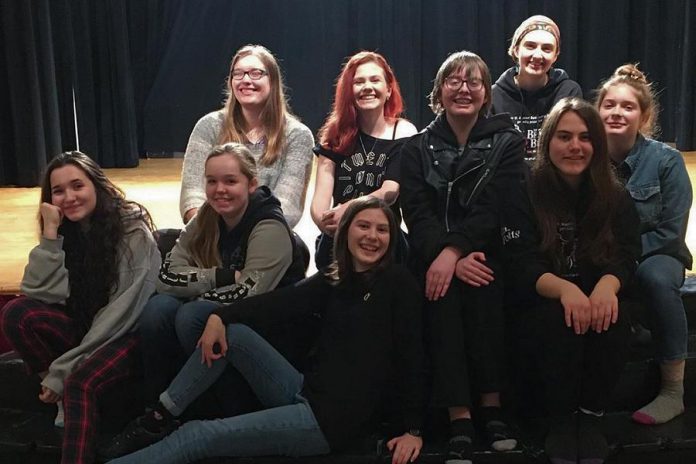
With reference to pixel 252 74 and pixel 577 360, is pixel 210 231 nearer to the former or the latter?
pixel 252 74

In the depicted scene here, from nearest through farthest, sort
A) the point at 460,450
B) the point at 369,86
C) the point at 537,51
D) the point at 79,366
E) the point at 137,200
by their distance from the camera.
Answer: the point at 460,450 < the point at 79,366 < the point at 369,86 < the point at 537,51 < the point at 137,200

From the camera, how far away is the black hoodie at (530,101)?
9.57 feet

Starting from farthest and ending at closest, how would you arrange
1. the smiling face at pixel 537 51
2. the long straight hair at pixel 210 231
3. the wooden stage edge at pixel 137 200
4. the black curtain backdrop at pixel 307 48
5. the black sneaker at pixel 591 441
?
1. the black curtain backdrop at pixel 307 48
2. the wooden stage edge at pixel 137 200
3. the smiling face at pixel 537 51
4. the long straight hair at pixel 210 231
5. the black sneaker at pixel 591 441

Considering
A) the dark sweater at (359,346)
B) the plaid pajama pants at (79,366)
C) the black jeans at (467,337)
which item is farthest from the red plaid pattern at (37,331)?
the black jeans at (467,337)

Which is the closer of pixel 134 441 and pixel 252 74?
pixel 134 441

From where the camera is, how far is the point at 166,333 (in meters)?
2.19

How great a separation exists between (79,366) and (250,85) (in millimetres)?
1068

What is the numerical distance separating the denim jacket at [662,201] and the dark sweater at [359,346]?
738 mm

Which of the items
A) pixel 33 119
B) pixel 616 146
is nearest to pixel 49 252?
pixel 616 146

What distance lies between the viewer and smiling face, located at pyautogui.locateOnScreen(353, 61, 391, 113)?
2611mm

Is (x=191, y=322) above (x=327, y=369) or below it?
above

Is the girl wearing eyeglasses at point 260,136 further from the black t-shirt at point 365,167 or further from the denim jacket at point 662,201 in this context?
the denim jacket at point 662,201

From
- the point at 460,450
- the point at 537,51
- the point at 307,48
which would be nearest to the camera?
the point at 460,450

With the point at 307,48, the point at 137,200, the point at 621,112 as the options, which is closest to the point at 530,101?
the point at 621,112
